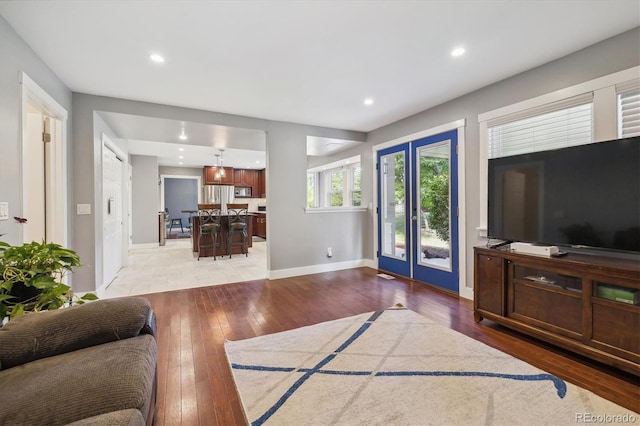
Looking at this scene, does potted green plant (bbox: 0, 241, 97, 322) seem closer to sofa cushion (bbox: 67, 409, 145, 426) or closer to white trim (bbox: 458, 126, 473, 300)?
sofa cushion (bbox: 67, 409, 145, 426)

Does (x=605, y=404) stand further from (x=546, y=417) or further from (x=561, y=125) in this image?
(x=561, y=125)

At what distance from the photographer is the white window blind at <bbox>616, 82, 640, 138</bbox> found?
220 centimetres

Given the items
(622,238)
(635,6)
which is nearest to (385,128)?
(635,6)

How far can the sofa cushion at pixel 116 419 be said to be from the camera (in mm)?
832

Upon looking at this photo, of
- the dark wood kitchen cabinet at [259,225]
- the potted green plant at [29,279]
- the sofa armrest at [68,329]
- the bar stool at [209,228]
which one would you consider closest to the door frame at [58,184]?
the potted green plant at [29,279]

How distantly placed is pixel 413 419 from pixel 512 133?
2.95 m

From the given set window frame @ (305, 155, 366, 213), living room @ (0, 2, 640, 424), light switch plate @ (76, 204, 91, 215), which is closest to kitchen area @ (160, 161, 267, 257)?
window frame @ (305, 155, 366, 213)

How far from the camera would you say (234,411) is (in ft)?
5.30

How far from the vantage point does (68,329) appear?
1321 mm

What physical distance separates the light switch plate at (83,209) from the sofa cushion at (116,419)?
3.38 meters

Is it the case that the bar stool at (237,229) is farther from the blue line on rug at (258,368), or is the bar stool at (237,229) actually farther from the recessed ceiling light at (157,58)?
the blue line on rug at (258,368)

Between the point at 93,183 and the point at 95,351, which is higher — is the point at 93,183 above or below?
above

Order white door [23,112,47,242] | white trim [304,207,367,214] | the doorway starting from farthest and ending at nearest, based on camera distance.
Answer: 1. the doorway
2. white trim [304,207,367,214]
3. white door [23,112,47,242]

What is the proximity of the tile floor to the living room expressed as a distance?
1.55 ft
